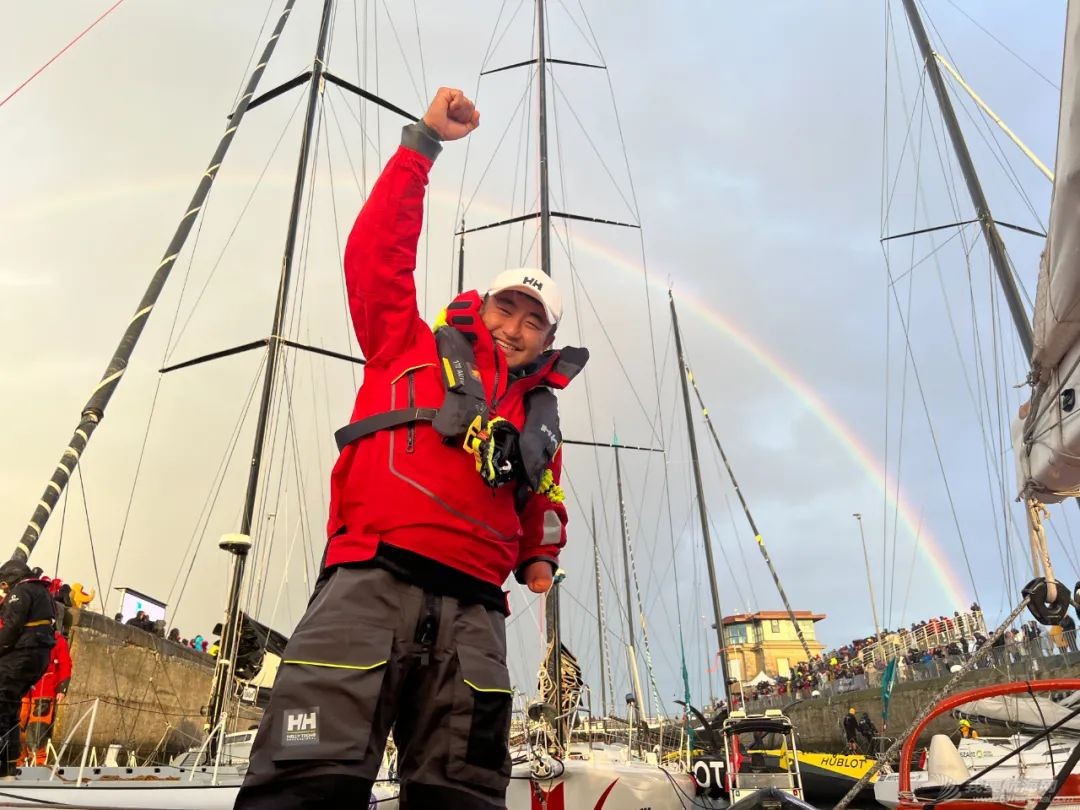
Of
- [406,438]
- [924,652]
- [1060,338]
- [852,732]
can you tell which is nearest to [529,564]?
[406,438]

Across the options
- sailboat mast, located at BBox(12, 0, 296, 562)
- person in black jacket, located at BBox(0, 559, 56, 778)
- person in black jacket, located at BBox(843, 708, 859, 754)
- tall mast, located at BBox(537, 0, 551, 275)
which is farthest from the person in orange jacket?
person in black jacket, located at BBox(843, 708, 859, 754)

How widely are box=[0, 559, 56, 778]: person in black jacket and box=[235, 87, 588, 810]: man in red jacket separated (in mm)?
5594

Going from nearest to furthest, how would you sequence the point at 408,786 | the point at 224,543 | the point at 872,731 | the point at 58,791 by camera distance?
the point at 408,786
the point at 58,791
the point at 224,543
the point at 872,731

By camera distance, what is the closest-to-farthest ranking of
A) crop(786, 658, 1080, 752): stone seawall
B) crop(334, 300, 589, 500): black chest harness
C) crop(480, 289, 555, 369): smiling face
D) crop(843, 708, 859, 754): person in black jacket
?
crop(334, 300, 589, 500): black chest harness → crop(480, 289, 555, 369): smiling face → crop(786, 658, 1080, 752): stone seawall → crop(843, 708, 859, 754): person in black jacket

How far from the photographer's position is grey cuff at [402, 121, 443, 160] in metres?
2.27

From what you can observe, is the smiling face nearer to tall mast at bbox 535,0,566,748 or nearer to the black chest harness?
the black chest harness

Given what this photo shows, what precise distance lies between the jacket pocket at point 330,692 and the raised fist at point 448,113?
1.50 metres

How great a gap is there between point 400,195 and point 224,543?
27.5ft

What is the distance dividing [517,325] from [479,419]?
53 centimetres

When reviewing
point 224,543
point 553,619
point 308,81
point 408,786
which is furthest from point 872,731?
point 408,786

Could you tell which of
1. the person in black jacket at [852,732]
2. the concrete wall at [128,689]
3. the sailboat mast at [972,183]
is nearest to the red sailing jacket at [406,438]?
the concrete wall at [128,689]

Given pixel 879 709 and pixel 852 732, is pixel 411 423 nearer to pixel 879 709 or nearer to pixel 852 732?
pixel 852 732

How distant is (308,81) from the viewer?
487 inches

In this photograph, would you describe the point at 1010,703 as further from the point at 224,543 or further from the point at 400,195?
the point at 224,543
